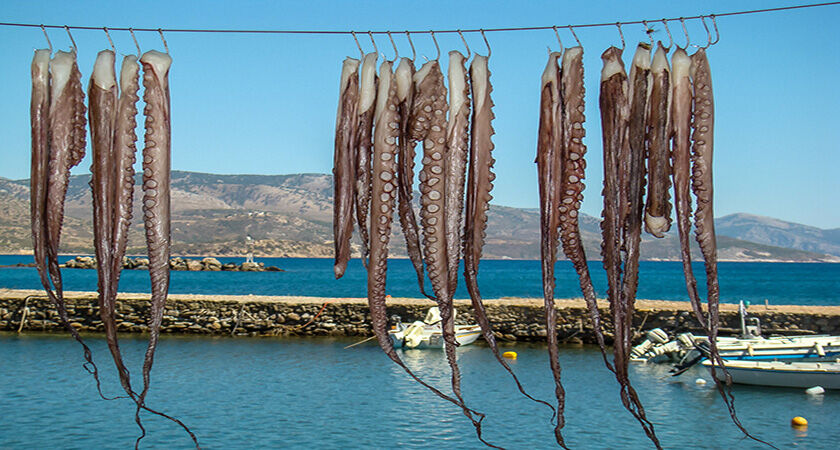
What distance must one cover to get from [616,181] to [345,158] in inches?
78.3

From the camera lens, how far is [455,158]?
6.23 meters

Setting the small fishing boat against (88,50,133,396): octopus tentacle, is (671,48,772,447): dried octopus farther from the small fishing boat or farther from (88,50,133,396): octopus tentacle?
the small fishing boat

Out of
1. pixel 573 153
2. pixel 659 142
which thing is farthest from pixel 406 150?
pixel 659 142

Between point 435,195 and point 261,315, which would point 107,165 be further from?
point 261,315

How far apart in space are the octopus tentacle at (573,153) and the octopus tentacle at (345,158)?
155 centimetres

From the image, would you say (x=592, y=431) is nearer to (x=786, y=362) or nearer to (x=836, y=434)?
(x=836, y=434)

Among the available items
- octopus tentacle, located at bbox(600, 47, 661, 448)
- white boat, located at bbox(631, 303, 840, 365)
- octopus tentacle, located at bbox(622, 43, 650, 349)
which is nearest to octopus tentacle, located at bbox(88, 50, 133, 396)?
octopus tentacle, located at bbox(600, 47, 661, 448)

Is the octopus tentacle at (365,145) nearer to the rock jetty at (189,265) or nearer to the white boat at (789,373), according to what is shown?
the white boat at (789,373)

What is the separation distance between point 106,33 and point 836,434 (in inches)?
945

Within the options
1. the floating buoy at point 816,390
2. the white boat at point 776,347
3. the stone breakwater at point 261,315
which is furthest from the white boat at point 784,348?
the stone breakwater at point 261,315

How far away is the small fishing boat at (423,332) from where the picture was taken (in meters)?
40.2

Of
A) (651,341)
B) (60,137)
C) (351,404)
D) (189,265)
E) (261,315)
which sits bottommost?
(351,404)

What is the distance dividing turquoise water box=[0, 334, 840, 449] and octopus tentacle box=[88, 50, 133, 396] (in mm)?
16927

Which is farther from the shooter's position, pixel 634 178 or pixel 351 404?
pixel 351 404
